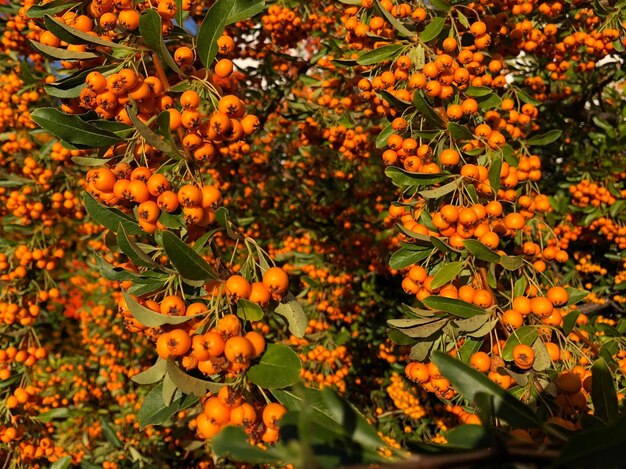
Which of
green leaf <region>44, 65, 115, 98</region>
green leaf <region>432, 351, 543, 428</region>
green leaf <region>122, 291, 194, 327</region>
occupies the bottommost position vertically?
green leaf <region>122, 291, 194, 327</region>

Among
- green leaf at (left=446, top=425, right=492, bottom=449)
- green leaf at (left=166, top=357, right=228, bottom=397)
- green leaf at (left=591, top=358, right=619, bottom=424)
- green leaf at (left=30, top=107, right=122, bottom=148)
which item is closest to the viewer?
green leaf at (left=446, top=425, right=492, bottom=449)

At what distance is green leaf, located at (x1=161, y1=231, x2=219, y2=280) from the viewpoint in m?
1.65

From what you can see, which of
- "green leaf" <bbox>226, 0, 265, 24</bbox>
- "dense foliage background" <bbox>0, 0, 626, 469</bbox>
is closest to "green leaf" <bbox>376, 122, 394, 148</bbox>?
"dense foliage background" <bbox>0, 0, 626, 469</bbox>

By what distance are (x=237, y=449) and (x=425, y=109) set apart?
2.06 meters

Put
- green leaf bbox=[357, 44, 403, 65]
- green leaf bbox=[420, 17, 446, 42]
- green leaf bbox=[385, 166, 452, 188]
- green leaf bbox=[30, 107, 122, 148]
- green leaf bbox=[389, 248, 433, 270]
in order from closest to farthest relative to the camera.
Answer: green leaf bbox=[30, 107, 122, 148] < green leaf bbox=[385, 166, 452, 188] < green leaf bbox=[389, 248, 433, 270] < green leaf bbox=[420, 17, 446, 42] < green leaf bbox=[357, 44, 403, 65]

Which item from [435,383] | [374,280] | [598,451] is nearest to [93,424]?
[374,280]

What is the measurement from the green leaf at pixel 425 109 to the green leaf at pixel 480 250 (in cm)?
79

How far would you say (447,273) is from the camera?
2279 millimetres

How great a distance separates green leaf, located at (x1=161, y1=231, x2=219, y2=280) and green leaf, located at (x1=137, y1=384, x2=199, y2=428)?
516 millimetres

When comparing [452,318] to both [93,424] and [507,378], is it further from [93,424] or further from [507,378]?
[93,424]

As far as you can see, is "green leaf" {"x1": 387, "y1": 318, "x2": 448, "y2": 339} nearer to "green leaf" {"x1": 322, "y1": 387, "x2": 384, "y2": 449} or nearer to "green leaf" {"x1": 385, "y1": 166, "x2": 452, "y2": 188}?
"green leaf" {"x1": 385, "y1": 166, "x2": 452, "y2": 188}

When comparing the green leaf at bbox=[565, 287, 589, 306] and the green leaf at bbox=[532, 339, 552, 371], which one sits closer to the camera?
the green leaf at bbox=[532, 339, 552, 371]

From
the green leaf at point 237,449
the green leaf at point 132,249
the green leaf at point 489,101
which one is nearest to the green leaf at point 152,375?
the green leaf at point 132,249

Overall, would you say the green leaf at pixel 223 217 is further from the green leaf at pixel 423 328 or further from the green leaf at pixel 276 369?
the green leaf at pixel 423 328
